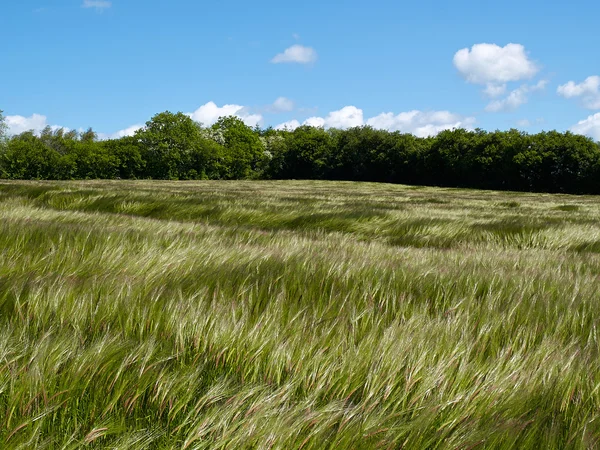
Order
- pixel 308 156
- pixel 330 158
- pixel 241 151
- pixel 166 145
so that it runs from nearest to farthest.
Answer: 1. pixel 166 145
2. pixel 330 158
3. pixel 308 156
4. pixel 241 151

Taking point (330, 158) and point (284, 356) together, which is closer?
point (284, 356)

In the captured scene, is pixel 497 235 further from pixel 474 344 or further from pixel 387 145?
pixel 387 145

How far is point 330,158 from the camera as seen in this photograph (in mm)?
73625

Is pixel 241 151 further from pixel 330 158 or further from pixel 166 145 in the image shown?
pixel 330 158

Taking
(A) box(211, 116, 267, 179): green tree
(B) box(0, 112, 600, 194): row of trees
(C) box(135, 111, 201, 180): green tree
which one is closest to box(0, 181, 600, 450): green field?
(B) box(0, 112, 600, 194): row of trees

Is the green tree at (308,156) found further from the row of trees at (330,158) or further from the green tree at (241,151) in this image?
the green tree at (241,151)

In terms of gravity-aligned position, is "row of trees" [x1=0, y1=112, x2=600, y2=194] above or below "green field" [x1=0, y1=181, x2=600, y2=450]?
above

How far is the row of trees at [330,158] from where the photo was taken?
51344 mm

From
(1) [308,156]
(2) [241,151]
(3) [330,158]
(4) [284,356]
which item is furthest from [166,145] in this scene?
(4) [284,356]

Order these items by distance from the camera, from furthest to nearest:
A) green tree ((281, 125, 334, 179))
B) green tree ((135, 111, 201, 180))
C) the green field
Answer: green tree ((281, 125, 334, 179)) → green tree ((135, 111, 201, 180)) → the green field

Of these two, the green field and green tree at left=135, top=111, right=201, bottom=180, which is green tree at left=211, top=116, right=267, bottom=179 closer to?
green tree at left=135, top=111, right=201, bottom=180

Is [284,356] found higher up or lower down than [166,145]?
lower down

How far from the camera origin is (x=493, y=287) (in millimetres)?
2025

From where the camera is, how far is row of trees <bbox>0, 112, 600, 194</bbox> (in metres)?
51.3
